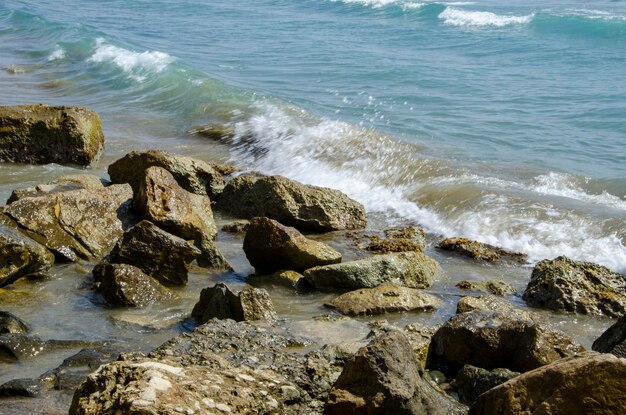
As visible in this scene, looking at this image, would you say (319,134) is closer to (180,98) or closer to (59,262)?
(180,98)

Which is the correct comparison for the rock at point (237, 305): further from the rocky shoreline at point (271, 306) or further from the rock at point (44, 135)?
the rock at point (44, 135)

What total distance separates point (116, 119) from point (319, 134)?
436cm

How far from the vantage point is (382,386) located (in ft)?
14.5

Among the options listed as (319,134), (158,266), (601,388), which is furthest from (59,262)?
(319,134)

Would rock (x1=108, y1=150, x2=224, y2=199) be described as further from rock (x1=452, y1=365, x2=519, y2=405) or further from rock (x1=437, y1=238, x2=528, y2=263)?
rock (x1=452, y1=365, x2=519, y2=405)

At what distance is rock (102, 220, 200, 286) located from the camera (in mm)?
7867

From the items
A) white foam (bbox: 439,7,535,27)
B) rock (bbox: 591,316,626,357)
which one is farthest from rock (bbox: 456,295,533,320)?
white foam (bbox: 439,7,535,27)

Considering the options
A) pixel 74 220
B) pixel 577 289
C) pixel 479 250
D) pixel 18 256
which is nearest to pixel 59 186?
pixel 74 220

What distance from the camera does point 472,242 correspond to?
1032cm

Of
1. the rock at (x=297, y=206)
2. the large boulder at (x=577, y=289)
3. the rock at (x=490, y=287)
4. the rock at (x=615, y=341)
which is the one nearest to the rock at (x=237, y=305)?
the rock at (x=615, y=341)

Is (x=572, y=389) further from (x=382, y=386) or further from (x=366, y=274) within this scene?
(x=366, y=274)

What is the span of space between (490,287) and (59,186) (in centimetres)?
493

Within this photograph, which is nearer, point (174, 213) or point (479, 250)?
point (174, 213)

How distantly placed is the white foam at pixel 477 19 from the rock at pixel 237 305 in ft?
88.9
